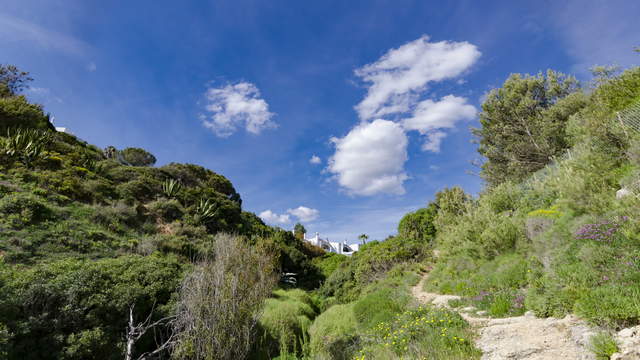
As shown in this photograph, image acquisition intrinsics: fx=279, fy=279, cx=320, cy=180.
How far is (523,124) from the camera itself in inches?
764

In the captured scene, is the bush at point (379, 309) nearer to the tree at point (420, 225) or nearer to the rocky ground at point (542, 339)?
the rocky ground at point (542, 339)

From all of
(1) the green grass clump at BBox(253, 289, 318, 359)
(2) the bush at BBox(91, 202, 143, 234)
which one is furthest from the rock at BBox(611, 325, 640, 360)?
(2) the bush at BBox(91, 202, 143, 234)

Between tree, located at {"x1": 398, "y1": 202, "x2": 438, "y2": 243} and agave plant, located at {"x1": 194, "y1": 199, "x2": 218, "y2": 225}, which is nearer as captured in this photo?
tree, located at {"x1": 398, "y1": 202, "x2": 438, "y2": 243}

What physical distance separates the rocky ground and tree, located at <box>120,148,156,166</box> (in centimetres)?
3947

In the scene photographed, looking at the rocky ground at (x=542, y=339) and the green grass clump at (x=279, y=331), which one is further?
the green grass clump at (x=279, y=331)

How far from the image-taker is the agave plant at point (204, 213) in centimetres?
2027

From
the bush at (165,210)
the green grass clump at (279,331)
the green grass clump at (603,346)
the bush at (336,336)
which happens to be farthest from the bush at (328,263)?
the green grass clump at (603,346)

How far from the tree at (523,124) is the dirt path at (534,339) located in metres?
17.1

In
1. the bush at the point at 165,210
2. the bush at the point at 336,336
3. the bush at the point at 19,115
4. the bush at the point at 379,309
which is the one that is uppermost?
the bush at the point at 19,115

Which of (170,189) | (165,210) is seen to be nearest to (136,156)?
(170,189)

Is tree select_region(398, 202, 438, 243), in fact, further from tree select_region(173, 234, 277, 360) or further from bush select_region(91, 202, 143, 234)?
bush select_region(91, 202, 143, 234)

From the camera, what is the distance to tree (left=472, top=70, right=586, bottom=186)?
17172 mm

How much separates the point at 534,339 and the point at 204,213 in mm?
20481

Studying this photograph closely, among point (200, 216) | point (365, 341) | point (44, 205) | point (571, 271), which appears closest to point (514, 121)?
point (571, 271)
